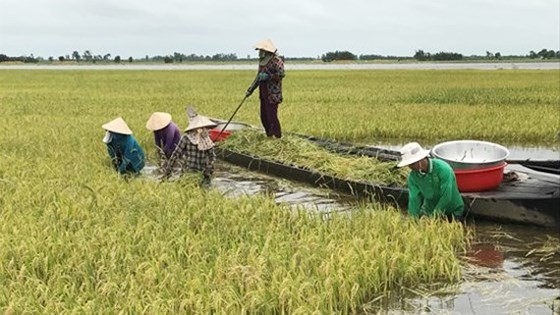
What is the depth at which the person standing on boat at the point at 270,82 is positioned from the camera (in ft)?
30.1

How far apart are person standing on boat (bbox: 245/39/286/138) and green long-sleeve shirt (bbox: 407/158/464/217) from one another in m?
4.03

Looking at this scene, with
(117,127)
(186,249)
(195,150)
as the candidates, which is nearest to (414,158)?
(186,249)

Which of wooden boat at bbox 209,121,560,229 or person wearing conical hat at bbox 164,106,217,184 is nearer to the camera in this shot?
wooden boat at bbox 209,121,560,229

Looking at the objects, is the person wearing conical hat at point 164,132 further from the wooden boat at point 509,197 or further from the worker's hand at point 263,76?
the worker's hand at point 263,76

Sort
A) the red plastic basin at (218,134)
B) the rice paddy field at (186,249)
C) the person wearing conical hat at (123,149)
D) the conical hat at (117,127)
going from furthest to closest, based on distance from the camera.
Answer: the red plastic basin at (218,134) < the person wearing conical hat at (123,149) < the conical hat at (117,127) < the rice paddy field at (186,249)

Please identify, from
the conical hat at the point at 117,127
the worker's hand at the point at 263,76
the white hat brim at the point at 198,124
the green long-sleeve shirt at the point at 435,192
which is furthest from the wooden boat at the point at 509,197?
the worker's hand at the point at 263,76

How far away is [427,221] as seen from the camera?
5.27 meters

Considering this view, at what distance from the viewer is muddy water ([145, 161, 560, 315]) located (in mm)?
3936

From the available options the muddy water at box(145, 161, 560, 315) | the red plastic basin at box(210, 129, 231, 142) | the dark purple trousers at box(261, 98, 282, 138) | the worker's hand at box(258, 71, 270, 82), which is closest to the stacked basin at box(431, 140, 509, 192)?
the muddy water at box(145, 161, 560, 315)

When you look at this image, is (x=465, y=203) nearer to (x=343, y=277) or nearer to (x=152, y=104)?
(x=343, y=277)

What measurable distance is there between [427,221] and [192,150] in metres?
2.91

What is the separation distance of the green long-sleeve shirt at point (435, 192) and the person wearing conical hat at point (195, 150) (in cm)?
243

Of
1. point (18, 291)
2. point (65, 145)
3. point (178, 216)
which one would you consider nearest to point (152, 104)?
point (65, 145)

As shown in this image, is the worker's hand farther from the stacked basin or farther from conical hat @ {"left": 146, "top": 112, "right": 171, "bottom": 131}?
the stacked basin
